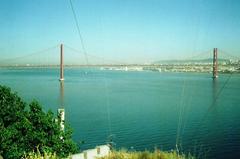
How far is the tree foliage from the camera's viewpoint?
4.34 meters

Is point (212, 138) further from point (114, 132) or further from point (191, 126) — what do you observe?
point (114, 132)

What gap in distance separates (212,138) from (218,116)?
14.5ft

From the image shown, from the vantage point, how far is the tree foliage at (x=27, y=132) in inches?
171

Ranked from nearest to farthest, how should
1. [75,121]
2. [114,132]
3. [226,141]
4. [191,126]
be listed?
[226,141] < [114,132] < [191,126] < [75,121]

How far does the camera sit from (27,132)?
458cm

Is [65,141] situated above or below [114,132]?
above

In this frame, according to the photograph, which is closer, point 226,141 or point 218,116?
point 226,141

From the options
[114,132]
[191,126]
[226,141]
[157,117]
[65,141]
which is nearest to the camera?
[65,141]

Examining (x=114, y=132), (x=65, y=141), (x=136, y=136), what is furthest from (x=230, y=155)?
(x=65, y=141)

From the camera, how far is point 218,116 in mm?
14039

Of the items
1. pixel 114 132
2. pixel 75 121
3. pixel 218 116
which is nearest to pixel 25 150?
pixel 114 132

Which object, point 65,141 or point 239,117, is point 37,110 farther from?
point 239,117

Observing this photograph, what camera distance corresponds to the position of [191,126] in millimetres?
11609

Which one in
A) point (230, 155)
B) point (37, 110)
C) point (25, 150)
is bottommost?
point (230, 155)
